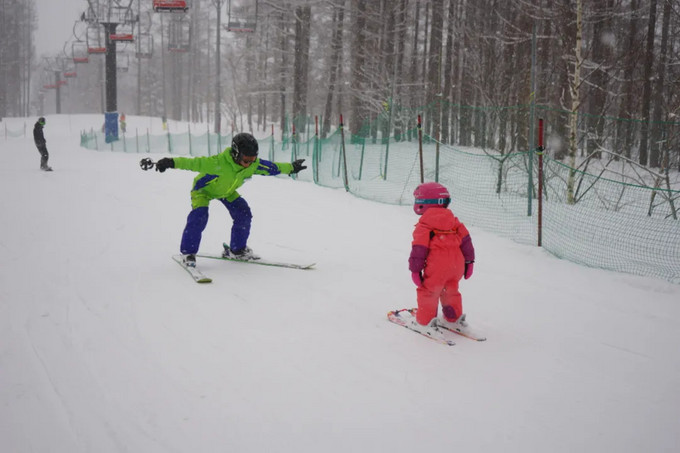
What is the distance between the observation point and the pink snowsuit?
4059 millimetres

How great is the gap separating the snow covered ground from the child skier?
322mm

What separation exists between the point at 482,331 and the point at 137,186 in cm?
1176

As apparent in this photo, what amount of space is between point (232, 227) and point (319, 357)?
3.17 metres

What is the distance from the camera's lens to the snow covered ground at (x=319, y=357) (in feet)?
9.52

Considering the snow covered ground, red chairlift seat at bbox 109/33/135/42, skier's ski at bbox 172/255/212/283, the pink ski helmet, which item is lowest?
the snow covered ground

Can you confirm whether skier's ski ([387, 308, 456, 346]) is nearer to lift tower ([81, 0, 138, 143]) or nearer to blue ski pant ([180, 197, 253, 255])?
blue ski pant ([180, 197, 253, 255])

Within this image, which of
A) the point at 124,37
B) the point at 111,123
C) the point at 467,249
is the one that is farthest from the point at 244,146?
the point at 111,123

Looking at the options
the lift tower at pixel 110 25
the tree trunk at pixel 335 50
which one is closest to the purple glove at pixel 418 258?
the tree trunk at pixel 335 50

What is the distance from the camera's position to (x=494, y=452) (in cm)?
273

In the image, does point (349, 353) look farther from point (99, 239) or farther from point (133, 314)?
point (99, 239)

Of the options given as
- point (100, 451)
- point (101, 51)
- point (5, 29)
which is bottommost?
point (100, 451)

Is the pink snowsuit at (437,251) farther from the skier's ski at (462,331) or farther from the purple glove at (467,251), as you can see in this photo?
the skier's ski at (462,331)

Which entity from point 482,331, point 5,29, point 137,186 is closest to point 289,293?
point 482,331

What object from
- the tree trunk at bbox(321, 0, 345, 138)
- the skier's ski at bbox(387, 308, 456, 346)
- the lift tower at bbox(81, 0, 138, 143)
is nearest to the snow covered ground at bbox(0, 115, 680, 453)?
the skier's ski at bbox(387, 308, 456, 346)
